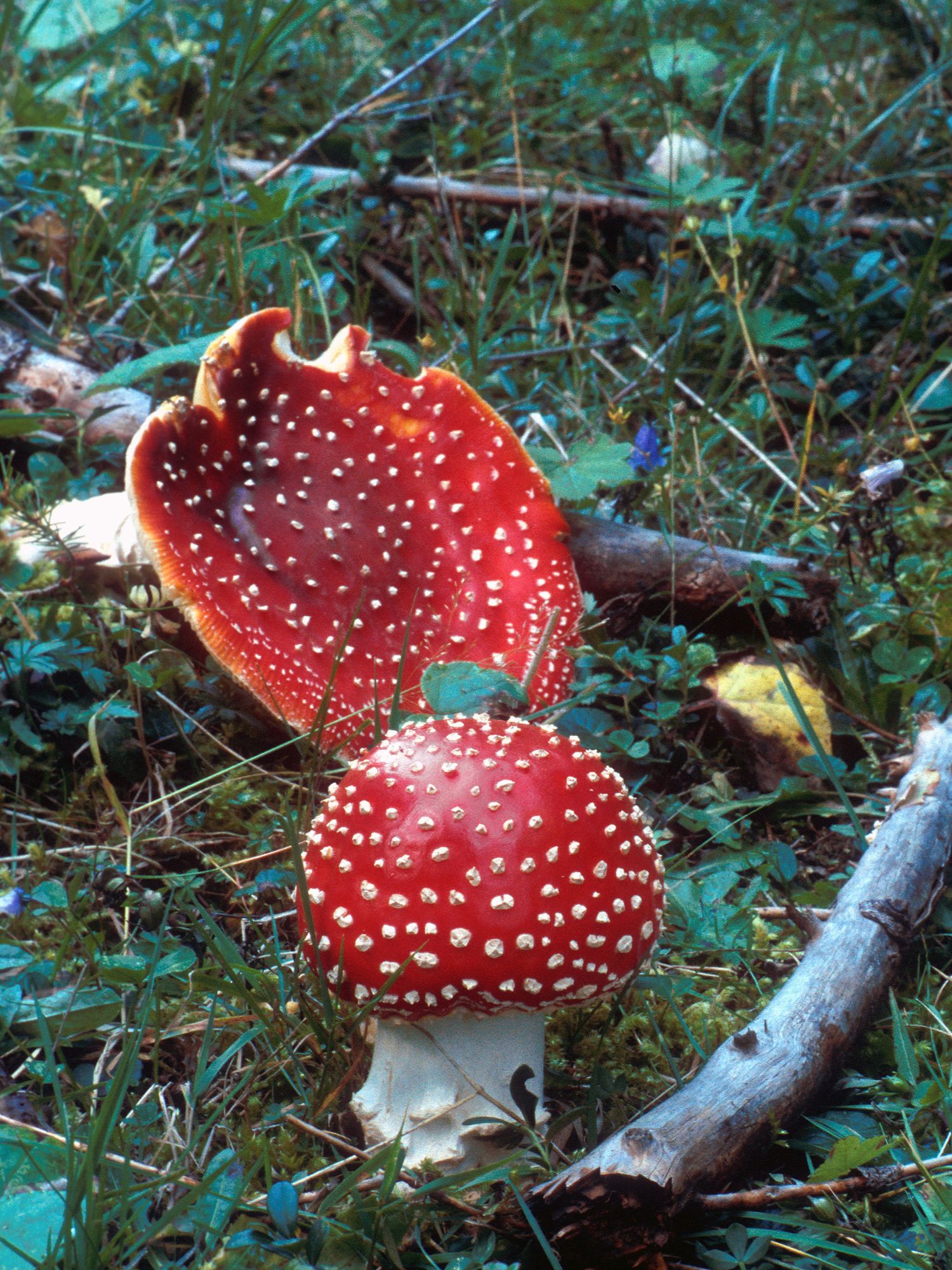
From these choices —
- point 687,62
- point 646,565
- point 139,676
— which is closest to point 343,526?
point 139,676

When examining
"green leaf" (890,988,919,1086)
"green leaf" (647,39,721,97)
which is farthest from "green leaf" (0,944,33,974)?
"green leaf" (647,39,721,97)

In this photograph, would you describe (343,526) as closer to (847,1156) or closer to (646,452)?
(646,452)

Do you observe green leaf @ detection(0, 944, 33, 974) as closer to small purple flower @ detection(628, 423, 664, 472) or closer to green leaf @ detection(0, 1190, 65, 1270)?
green leaf @ detection(0, 1190, 65, 1270)

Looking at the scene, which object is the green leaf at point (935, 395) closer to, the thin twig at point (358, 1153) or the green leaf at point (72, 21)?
the thin twig at point (358, 1153)

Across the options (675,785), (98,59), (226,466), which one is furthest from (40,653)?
(98,59)

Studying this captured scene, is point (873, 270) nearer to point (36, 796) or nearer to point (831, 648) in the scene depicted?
point (831, 648)

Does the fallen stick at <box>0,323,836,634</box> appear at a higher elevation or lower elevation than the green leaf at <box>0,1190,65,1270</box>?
higher
